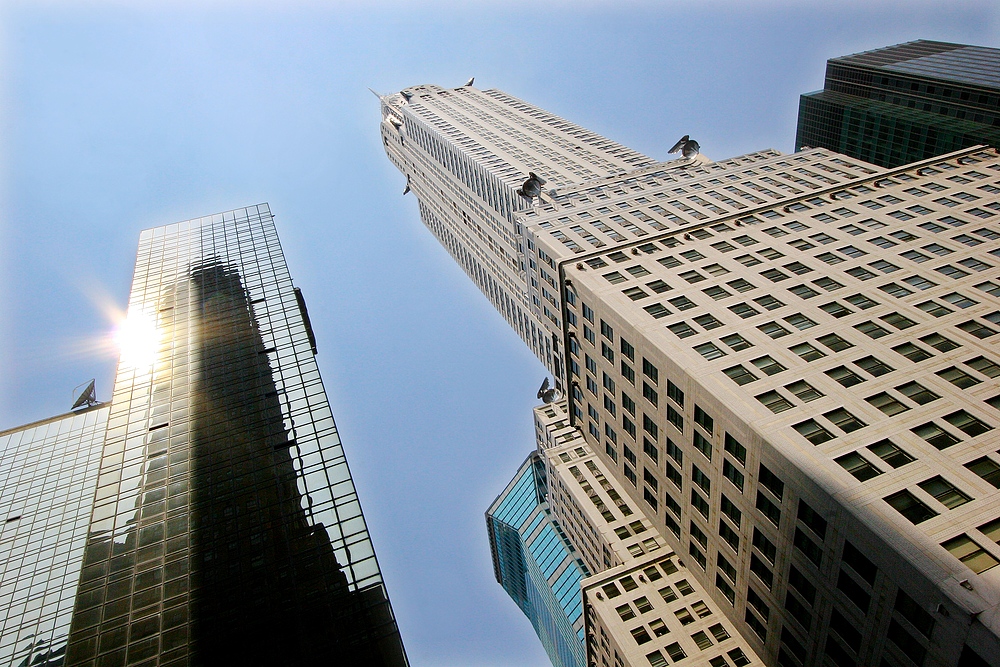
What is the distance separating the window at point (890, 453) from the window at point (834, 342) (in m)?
8.67

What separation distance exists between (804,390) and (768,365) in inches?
121

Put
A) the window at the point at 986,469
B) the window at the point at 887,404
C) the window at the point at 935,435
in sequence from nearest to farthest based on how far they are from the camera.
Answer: the window at the point at 986,469 < the window at the point at 935,435 < the window at the point at 887,404

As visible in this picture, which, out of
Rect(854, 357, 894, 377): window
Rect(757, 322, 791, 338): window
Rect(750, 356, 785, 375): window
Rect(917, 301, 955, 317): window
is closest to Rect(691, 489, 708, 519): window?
Rect(750, 356, 785, 375): window

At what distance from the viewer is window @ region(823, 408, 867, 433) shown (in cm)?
3481

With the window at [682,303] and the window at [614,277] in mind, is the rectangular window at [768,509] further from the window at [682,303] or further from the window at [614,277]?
the window at [614,277]

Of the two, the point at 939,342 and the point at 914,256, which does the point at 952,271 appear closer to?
the point at 914,256

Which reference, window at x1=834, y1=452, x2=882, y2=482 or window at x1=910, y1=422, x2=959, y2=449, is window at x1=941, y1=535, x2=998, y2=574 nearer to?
window at x1=834, y1=452, x2=882, y2=482

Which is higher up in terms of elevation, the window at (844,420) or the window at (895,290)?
the window at (895,290)

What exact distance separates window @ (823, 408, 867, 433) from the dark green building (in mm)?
100179

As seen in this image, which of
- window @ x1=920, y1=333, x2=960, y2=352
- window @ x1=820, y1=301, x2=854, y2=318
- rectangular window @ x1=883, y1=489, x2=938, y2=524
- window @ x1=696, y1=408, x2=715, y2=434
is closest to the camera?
rectangular window @ x1=883, y1=489, x2=938, y2=524

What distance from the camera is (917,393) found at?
36.1 metres

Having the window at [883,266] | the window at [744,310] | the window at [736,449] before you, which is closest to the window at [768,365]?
the window at [736,449]

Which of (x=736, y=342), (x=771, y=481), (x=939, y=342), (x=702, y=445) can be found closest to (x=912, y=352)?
(x=939, y=342)

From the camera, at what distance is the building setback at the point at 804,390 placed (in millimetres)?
29891
